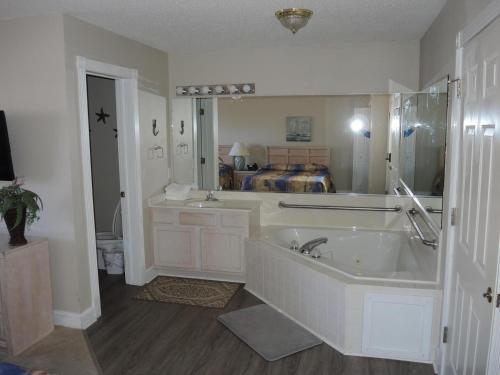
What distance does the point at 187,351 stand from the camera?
2.95 m

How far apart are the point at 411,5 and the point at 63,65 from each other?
245 centimetres

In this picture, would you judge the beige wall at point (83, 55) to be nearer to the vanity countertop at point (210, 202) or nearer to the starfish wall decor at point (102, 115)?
the vanity countertop at point (210, 202)

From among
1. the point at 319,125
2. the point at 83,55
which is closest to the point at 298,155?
the point at 319,125

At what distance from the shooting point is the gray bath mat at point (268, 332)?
294 cm

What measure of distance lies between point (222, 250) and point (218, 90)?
1.65 m

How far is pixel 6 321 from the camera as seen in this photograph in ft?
9.41

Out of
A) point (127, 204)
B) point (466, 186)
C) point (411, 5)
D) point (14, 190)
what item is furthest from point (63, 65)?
point (466, 186)

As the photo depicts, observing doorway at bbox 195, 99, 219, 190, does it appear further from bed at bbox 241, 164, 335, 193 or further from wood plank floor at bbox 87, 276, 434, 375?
wood plank floor at bbox 87, 276, 434, 375

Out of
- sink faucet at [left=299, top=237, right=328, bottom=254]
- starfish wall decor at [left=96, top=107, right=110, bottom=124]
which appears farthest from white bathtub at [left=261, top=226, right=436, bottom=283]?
starfish wall decor at [left=96, top=107, right=110, bottom=124]

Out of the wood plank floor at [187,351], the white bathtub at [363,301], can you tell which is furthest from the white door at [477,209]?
the wood plank floor at [187,351]

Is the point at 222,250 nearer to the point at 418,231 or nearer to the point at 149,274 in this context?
the point at 149,274

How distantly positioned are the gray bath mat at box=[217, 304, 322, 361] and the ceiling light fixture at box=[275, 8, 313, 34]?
2135mm

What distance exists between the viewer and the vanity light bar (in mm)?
4316

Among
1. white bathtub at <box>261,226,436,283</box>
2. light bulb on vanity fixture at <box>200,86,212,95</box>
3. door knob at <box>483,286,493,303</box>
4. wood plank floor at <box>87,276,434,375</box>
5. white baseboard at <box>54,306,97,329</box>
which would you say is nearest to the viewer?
door knob at <box>483,286,493,303</box>
